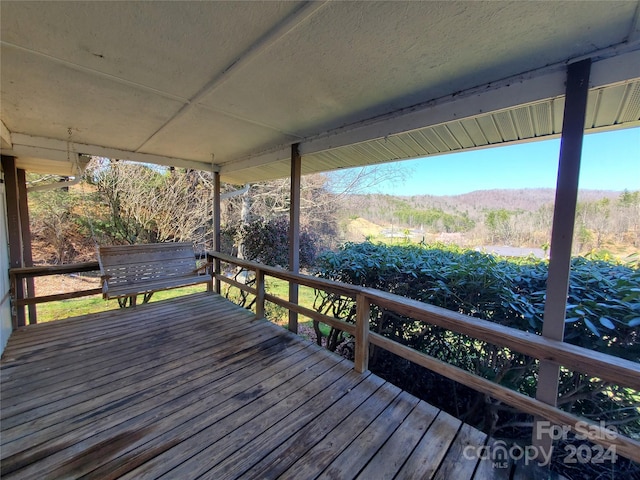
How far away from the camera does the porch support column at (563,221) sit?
4.40 ft

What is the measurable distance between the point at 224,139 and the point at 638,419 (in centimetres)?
420

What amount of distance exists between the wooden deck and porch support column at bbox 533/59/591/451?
1.68 ft

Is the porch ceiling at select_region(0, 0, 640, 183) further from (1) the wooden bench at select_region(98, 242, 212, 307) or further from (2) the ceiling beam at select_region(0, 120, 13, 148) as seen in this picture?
(1) the wooden bench at select_region(98, 242, 212, 307)

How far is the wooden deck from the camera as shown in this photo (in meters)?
1.31

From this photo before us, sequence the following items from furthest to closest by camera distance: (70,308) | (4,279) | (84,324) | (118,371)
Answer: (70,308)
(84,324)
(4,279)
(118,371)

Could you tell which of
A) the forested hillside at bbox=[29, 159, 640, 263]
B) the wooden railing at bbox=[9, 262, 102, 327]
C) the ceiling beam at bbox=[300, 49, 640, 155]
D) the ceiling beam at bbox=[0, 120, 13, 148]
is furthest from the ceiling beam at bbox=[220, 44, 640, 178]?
the wooden railing at bbox=[9, 262, 102, 327]

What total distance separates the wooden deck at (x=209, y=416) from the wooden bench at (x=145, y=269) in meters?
0.71

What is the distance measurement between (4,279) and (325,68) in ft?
12.9

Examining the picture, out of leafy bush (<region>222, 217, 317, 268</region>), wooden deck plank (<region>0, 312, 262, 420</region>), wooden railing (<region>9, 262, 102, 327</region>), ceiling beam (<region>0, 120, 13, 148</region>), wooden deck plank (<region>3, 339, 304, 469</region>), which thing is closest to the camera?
wooden deck plank (<region>3, 339, 304, 469</region>)

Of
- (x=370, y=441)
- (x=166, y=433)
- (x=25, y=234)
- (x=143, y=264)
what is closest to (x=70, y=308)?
(x=25, y=234)

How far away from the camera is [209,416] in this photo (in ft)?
5.36

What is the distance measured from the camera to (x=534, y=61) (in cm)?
142

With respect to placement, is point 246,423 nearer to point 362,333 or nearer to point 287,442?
point 287,442

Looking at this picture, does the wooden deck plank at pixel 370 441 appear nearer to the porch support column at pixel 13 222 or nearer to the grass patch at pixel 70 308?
the porch support column at pixel 13 222
